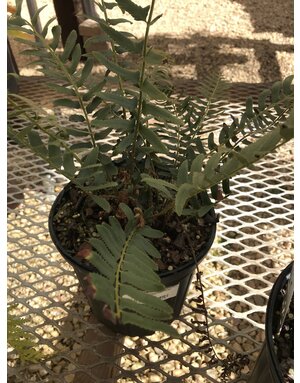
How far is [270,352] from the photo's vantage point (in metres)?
0.55

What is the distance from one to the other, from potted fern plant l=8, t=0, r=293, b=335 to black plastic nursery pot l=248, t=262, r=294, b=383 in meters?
0.13

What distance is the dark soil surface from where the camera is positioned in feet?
2.38

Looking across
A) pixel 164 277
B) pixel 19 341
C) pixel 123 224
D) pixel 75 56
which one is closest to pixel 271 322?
pixel 164 277

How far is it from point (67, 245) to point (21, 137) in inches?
8.3

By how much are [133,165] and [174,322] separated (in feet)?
2.02

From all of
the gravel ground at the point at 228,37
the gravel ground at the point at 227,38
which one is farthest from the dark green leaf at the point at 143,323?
the gravel ground at the point at 228,37

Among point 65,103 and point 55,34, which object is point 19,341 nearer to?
point 65,103

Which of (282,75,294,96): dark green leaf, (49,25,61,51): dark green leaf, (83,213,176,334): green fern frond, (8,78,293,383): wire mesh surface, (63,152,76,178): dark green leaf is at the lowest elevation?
(8,78,293,383): wire mesh surface

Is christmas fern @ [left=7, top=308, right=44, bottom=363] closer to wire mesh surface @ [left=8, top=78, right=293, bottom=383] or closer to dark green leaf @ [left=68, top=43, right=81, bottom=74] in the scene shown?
wire mesh surface @ [left=8, top=78, right=293, bottom=383]

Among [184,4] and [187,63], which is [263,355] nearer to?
[187,63]

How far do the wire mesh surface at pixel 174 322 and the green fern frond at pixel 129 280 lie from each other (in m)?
0.19

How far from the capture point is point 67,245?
2.43 feet

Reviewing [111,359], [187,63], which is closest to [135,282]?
[111,359]

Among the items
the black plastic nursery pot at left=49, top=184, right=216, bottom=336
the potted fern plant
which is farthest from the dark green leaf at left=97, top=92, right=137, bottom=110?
the black plastic nursery pot at left=49, top=184, right=216, bottom=336
